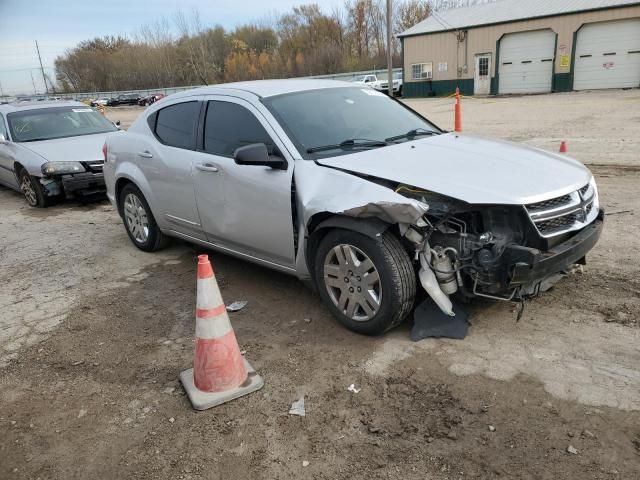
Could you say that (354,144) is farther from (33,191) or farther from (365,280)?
(33,191)

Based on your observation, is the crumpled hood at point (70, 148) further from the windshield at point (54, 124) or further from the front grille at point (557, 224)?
the front grille at point (557, 224)

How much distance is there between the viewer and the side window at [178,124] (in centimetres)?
487

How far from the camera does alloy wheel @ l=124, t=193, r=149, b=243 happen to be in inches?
228

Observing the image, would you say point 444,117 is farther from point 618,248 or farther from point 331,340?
point 331,340

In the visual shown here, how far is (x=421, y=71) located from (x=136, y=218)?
113 ft

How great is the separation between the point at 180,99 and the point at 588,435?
14.6 ft

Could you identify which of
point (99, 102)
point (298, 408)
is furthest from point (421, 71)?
point (298, 408)

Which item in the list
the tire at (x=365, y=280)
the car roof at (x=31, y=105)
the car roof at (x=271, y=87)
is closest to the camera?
the tire at (x=365, y=280)

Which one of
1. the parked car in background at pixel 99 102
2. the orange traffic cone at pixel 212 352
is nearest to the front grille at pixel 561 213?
the orange traffic cone at pixel 212 352

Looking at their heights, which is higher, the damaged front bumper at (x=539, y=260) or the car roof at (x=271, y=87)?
the car roof at (x=271, y=87)

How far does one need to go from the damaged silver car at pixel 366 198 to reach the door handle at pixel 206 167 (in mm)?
15

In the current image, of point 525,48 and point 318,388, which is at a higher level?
point 525,48

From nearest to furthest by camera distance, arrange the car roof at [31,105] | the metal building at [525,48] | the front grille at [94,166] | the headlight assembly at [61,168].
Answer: the headlight assembly at [61,168]
the front grille at [94,166]
the car roof at [31,105]
the metal building at [525,48]

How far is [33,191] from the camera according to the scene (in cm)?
884
